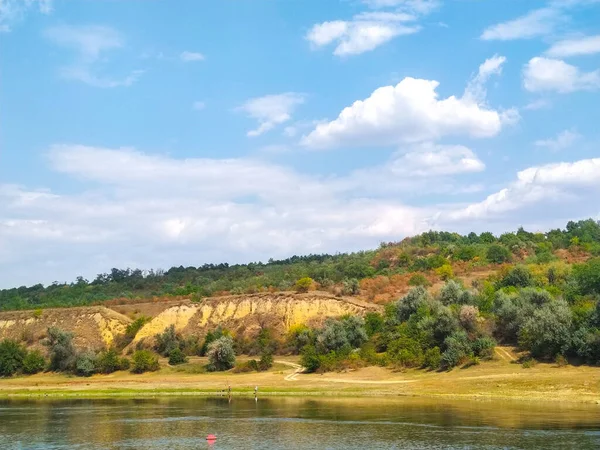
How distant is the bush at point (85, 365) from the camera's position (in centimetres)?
7662

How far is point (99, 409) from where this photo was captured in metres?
51.5

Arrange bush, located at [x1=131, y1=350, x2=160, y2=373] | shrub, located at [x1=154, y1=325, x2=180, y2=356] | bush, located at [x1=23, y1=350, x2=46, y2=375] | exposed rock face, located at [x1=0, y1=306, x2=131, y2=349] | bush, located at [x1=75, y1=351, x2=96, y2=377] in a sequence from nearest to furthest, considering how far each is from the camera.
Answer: bush, located at [x1=131, y1=350, x2=160, y2=373] < bush, located at [x1=75, y1=351, x2=96, y2=377] < bush, located at [x1=23, y1=350, x2=46, y2=375] < shrub, located at [x1=154, y1=325, x2=180, y2=356] < exposed rock face, located at [x1=0, y1=306, x2=131, y2=349]

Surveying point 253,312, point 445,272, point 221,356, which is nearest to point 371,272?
point 445,272

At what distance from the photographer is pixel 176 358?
7738cm

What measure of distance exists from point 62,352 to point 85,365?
5.03 meters

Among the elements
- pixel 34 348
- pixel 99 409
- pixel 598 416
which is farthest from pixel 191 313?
pixel 598 416

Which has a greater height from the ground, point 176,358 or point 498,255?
point 498,255

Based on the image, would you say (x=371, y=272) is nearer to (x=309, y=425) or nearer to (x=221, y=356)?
(x=221, y=356)

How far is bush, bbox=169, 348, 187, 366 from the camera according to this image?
3044 inches

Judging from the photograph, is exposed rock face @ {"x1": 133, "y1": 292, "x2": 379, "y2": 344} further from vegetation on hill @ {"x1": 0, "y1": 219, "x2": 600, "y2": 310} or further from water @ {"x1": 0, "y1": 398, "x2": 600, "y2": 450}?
water @ {"x1": 0, "y1": 398, "x2": 600, "y2": 450}

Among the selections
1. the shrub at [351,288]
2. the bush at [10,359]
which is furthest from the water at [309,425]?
the shrub at [351,288]

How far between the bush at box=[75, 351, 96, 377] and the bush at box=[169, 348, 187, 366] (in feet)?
27.7

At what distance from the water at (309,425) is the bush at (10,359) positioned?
28.8 m

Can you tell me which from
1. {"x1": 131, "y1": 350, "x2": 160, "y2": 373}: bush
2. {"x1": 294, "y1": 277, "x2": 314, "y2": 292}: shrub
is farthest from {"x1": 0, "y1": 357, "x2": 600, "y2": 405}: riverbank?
{"x1": 294, "y1": 277, "x2": 314, "y2": 292}: shrub
